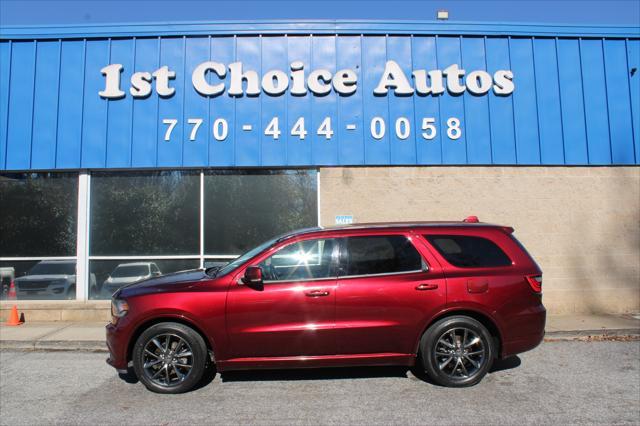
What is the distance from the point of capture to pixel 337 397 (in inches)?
193

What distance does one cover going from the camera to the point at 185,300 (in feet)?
16.6

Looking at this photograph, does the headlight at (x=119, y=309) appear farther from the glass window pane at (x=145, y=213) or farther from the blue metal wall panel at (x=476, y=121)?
the blue metal wall panel at (x=476, y=121)

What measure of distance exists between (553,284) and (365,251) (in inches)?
224

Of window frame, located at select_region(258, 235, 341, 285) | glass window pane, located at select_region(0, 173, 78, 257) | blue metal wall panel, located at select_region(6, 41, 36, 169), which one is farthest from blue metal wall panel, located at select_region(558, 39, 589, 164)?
blue metal wall panel, located at select_region(6, 41, 36, 169)

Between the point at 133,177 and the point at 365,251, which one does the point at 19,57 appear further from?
the point at 365,251

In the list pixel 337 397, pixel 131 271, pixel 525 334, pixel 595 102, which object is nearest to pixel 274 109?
pixel 131 271

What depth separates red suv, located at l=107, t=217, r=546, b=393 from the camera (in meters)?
5.05

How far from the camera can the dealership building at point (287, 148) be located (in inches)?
365

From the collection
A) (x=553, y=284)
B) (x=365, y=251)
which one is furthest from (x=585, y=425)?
(x=553, y=284)

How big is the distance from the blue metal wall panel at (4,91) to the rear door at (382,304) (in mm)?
7901

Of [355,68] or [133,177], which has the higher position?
[355,68]

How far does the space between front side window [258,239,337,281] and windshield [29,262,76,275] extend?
5.93m

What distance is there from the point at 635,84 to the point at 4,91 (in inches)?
504

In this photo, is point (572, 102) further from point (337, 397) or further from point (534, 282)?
point (337, 397)
